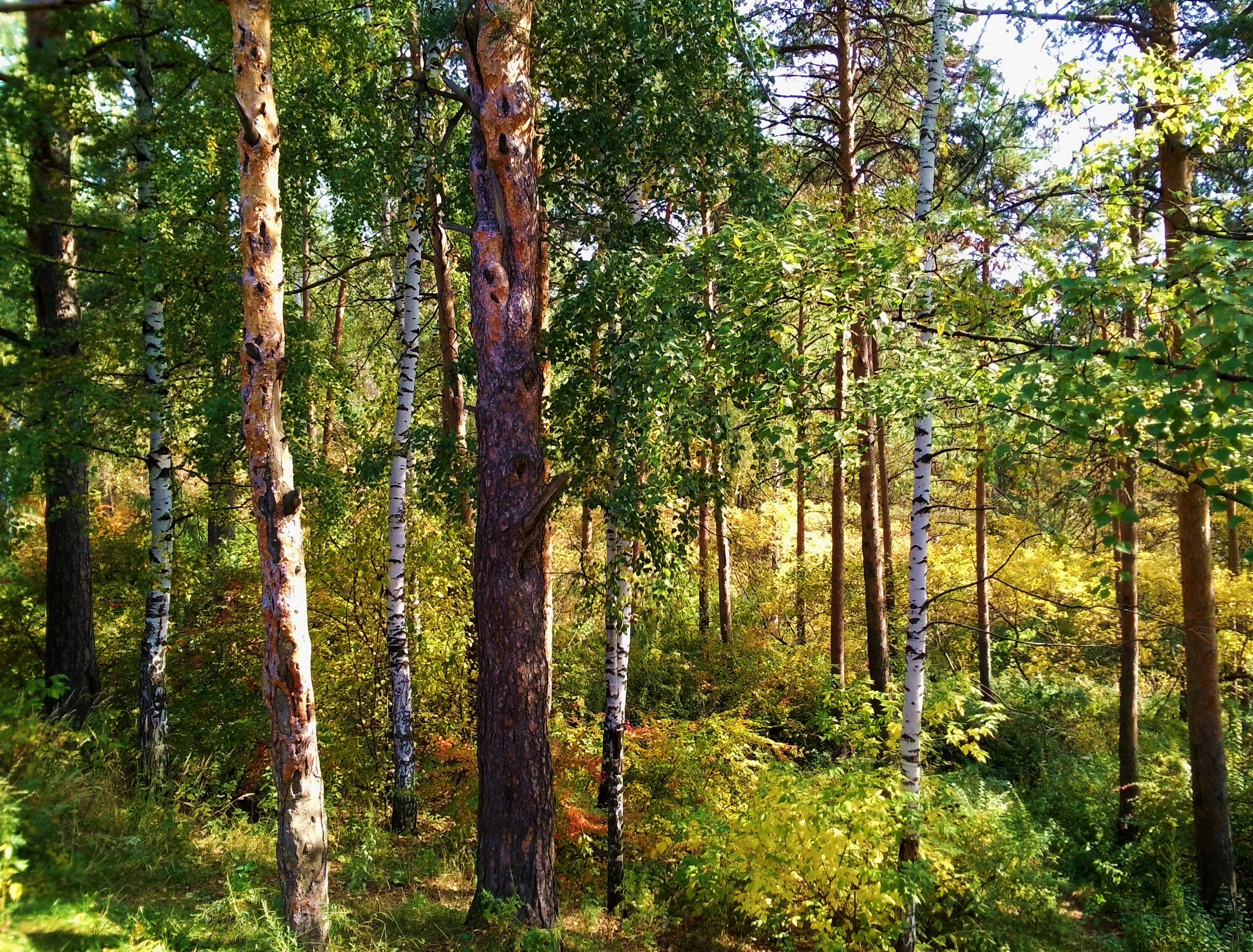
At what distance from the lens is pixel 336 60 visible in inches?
324

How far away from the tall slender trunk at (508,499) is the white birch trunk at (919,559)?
8.88 feet

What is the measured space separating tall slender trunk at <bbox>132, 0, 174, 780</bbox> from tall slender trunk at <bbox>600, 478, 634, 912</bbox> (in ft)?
13.6

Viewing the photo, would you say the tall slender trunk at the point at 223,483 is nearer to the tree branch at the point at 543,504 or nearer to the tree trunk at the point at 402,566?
the tree trunk at the point at 402,566

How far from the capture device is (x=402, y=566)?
8008 millimetres

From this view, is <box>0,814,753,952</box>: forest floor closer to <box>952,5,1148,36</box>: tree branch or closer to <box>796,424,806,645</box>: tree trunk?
<box>952,5,1148,36</box>: tree branch

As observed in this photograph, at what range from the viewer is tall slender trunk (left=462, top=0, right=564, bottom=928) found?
17.8 feet

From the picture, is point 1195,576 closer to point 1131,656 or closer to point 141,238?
point 1131,656

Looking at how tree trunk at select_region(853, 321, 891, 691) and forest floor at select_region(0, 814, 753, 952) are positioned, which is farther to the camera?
tree trunk at select_region(853, 321, 891, 691)

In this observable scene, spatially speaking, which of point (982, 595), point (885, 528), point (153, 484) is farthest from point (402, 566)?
point (885, 528)

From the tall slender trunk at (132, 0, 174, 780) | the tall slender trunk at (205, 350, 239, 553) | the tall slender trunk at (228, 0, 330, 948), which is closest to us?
the tall slender trunk at (228, 0, 330, 948)

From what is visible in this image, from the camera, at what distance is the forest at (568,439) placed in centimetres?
455

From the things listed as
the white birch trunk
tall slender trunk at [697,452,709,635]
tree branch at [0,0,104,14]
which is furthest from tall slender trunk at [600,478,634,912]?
tall slender trunk at [697,452,709,635]

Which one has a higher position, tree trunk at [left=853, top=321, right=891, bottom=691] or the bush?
tree trunk at [left=853, top=321, right=891, bottom=691]

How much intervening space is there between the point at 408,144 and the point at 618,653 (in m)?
5.19
